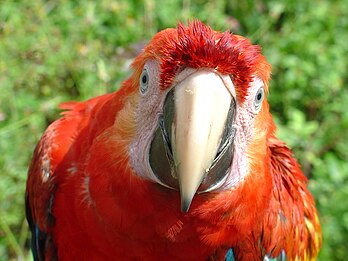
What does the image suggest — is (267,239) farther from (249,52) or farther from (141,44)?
(141,44)

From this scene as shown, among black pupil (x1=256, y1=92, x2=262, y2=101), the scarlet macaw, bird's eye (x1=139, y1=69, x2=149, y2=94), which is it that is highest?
bird's eye (x1=139, y1=69, x2=149, y2=94)

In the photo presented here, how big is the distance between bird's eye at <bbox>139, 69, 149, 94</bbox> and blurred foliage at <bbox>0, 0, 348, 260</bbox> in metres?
1.11

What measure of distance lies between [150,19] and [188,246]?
5.80 feet

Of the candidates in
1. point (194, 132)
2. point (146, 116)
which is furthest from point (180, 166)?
point (146, 116)

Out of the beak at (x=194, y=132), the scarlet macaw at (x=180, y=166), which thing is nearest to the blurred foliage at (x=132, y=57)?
the scarlet macaw at (x=180, y=166)

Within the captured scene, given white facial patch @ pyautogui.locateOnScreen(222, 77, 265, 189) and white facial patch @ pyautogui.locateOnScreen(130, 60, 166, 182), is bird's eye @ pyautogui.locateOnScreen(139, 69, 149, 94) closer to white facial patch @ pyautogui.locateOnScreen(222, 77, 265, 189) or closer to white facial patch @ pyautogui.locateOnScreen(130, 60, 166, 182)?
white facial patch @ pyautogui.locateOnScreen(130, 60, 166, 182)

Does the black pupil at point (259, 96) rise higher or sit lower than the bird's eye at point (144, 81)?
lower

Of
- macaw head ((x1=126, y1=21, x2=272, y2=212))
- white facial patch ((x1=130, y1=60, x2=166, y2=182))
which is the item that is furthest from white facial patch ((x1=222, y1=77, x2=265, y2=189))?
white facial patch ((x1=130, y1=60, x2=166, y2=182))

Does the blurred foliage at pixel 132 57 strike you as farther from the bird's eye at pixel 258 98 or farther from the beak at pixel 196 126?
the beak at pixel 196 126

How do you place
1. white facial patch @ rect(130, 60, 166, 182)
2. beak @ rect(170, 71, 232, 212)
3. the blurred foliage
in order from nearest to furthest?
1. beak @ rect(170, 71, 232, 212)
2. white facial patch @ rect(130, 60, 166, 182)
3. the blurred foliage

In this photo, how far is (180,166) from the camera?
4.01ft

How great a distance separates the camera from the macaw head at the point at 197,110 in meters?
1.21

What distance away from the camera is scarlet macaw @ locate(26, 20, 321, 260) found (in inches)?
48.8

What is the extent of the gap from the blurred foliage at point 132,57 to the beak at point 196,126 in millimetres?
1252
